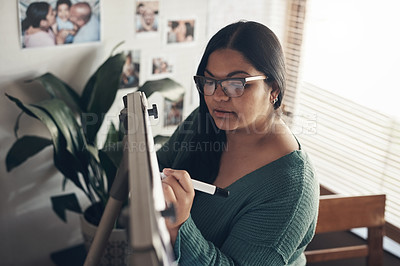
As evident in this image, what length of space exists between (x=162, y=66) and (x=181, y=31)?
0.16 m

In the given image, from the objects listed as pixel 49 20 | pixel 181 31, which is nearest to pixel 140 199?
pixel 49 20

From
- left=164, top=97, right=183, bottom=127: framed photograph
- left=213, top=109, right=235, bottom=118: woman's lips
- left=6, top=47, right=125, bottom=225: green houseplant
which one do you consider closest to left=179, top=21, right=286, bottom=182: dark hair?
left=213, top=109, right=235, bottom=118: woman's lips

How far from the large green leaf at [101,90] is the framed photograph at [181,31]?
301 mm

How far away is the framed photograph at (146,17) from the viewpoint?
6.27 feet

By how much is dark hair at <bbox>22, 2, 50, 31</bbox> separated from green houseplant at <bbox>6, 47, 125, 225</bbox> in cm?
18

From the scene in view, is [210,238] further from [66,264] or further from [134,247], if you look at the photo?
[66,264]

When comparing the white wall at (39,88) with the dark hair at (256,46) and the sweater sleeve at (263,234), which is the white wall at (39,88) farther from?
the sweater sleeve at (263,234)

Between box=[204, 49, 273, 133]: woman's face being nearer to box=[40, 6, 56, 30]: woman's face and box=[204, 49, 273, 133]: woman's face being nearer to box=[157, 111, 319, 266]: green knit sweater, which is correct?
box=[157, 111, 319, 266]: green knit sweater

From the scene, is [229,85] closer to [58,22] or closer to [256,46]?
[256,46]

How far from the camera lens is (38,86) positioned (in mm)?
1802

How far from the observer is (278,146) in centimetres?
124

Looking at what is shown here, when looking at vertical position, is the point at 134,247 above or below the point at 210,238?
above

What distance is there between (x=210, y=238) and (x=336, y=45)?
1044 mm

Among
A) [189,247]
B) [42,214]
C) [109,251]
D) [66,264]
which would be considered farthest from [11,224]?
[189,247]
